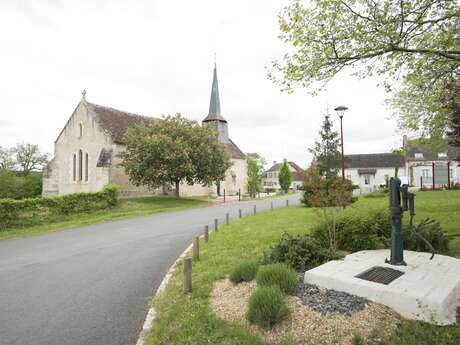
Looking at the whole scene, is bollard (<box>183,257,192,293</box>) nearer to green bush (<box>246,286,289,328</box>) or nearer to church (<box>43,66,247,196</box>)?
green bush (<box>246,286,289,328</box>)

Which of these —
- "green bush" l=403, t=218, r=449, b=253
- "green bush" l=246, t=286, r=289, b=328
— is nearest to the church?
"green bush" l=403, t=218, r=449, b=253

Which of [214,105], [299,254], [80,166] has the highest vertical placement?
[214,105]

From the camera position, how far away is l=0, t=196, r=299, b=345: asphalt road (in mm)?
3769

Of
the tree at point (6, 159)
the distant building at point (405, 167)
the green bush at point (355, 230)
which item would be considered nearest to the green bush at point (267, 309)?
the green bush at point (355, 230)

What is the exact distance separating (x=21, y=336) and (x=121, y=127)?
29385 millimetres

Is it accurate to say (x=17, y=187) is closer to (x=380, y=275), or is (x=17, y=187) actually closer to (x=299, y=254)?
(x=299, y=254)

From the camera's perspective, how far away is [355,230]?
6305 millimetres

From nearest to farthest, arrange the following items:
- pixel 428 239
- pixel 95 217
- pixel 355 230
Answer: pixel 428 239, pixel 355 230, pixel 95 217

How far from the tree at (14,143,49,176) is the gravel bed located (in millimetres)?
65344

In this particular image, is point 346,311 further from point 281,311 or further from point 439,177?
point 439,177

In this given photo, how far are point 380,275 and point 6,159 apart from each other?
65700 millimetres

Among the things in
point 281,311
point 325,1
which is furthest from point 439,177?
point 281,311

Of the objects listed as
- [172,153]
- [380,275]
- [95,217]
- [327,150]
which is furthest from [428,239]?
[172,153]

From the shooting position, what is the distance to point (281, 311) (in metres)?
3.18
